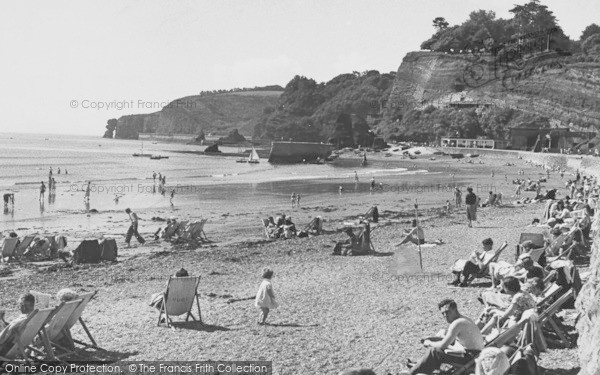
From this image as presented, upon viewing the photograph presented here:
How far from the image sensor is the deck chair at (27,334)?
733 centimetres

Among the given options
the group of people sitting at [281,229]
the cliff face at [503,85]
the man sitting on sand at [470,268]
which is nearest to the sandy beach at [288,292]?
the man sitting on sand at [470,268]

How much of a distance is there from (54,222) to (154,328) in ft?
74.4

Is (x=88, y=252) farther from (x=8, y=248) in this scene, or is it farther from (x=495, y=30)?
(x=495, y=30)

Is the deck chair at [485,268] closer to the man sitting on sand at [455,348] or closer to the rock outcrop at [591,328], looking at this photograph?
the rock outcrop at [591,328]

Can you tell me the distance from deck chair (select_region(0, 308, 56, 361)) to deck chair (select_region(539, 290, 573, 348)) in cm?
564

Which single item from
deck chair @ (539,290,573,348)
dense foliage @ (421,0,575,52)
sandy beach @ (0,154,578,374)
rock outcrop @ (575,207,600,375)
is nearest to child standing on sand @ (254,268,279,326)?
sandy beach @ (0,154,578,374)

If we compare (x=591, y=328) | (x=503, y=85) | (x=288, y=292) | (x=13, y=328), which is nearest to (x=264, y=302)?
(x=288, y=292)

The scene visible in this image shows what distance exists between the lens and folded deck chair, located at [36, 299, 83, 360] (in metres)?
7.62

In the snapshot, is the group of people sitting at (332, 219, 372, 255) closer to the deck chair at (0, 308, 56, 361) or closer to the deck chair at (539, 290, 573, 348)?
the deck chair at (539, 290, 573, 348)

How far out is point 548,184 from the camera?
1964 inches

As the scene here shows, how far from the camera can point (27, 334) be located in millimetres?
7434

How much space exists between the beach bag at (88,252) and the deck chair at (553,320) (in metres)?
12.6

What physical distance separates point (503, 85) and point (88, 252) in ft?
406

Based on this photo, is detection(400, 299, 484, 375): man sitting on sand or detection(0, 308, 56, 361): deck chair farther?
detection(0, 308, 56, 361): deck chair
